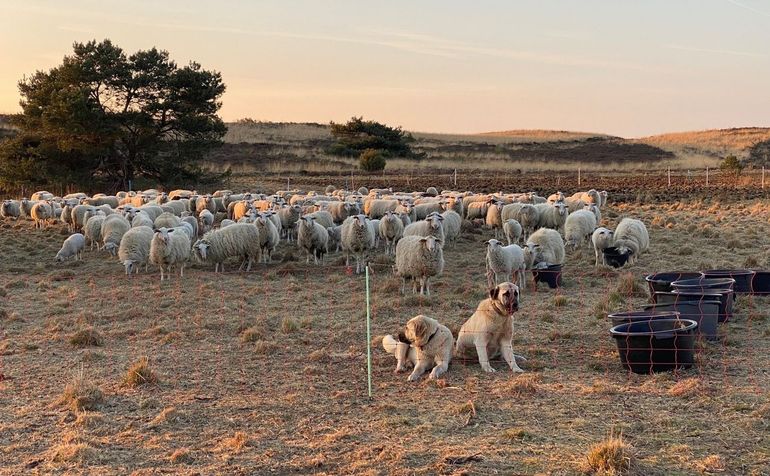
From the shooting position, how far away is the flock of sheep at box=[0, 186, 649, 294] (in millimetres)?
15070

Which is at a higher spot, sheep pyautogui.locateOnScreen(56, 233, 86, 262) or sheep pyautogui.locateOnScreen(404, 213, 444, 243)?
sheep pyautogui.locateOnScreen(404, 213, 444, 243)

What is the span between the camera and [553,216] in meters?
21.8

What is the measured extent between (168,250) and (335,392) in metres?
9.33

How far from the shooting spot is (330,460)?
248 inches

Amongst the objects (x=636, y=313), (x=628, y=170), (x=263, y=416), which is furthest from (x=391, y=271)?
(x=628, y=170)

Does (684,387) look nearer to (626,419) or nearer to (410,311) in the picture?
(626,419)

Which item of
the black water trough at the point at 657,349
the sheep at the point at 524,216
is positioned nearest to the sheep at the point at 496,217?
the sheep at the point at 524,216

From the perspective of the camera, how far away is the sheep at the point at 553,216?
2164 centimetres

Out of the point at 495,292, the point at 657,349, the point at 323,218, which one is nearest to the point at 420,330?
the point at 495,292

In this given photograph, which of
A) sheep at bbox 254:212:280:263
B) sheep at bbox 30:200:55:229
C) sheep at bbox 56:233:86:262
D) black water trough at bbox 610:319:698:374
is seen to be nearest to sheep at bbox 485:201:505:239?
sheep at bbox 254:212:280:263

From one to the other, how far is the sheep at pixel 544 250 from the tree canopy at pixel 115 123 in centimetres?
2482

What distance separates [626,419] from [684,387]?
1124 millimetres

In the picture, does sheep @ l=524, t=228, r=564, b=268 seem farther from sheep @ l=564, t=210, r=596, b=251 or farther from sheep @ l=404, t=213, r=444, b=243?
sheep @ l=564, t=210, r=596, b=251

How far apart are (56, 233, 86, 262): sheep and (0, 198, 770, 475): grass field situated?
4.54m
